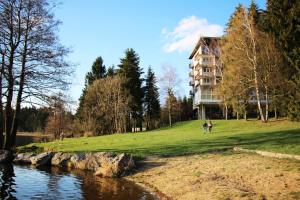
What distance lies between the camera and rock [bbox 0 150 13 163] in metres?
29.4

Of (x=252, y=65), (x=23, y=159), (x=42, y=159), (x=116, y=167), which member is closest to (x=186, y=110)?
(x=252, y=65)

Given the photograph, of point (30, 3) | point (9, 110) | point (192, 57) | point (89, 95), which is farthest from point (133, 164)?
point (192, 57)

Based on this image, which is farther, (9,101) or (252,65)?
(252,65)

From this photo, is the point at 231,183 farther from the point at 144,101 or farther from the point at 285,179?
the point at 144,101

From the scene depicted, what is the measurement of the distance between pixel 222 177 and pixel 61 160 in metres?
15.0

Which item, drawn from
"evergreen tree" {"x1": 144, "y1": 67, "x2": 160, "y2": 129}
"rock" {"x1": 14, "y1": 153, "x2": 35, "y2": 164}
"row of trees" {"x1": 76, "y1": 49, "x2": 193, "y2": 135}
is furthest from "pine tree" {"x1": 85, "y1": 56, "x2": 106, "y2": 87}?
"rock" {"x1": 14, "y1": 153, "x2": 35, "y2": 164}

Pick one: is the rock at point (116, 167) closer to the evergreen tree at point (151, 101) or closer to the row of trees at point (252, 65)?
the row of trees at point (252, 65)

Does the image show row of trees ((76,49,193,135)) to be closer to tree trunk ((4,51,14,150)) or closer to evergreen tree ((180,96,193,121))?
evergreen tree ((180,96,193,121))

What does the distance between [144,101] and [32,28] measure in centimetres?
5787

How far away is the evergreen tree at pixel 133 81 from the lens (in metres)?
78.1

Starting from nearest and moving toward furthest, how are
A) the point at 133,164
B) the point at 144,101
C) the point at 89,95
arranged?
the point at 133,164, the point at 89,95, the point at 144,101

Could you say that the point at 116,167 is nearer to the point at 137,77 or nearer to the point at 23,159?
the point at 23,159

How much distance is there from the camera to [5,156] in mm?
29734

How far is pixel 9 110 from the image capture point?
29.3 metres
